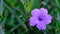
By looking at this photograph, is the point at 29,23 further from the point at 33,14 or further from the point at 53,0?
the point at 53,0

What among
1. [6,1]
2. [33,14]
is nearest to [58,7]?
[33,14]

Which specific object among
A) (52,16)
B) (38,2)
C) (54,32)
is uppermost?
(38,2)

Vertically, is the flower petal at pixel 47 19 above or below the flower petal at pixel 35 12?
below

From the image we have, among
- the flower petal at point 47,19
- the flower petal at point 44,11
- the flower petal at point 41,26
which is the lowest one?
the flower petal at point 41,26

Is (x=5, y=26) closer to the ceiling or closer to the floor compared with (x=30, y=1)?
closer to the floor

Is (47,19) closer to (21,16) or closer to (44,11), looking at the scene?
(44,11)

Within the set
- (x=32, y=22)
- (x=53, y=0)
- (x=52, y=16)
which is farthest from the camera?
(x=53, y=0)
